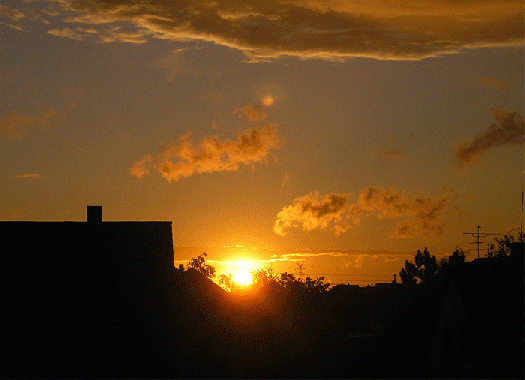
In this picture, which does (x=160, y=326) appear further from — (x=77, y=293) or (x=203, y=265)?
(x=203, y=265)

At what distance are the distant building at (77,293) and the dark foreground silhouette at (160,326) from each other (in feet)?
0.12

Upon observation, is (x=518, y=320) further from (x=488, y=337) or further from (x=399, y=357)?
(x=399, y=357)

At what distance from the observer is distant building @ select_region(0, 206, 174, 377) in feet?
81.5

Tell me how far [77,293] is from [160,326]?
3.49 metres

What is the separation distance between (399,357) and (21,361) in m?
20.2

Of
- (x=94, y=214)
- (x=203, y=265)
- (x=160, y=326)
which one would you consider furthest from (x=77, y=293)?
(x=203, y=265)

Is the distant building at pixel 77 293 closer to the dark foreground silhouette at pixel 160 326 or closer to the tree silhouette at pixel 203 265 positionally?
the dark foreground silhouette at pixel 160 326

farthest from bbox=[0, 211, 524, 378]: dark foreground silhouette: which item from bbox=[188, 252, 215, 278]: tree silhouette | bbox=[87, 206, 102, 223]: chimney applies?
bbox=[188, 252, 215, 278]: tree silhouette

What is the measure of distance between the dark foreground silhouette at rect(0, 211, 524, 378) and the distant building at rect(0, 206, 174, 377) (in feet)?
0.12

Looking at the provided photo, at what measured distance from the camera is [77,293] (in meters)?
26.2

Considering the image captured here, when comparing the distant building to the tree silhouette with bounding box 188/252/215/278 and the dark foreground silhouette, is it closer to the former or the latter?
the dark foreground silhouette

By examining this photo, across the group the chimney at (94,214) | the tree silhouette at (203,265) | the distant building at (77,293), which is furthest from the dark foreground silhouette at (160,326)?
the tree silhouette at (203,265)

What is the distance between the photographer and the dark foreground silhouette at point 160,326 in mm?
25266

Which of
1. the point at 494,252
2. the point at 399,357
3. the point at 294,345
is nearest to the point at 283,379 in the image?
the point at 294,345
